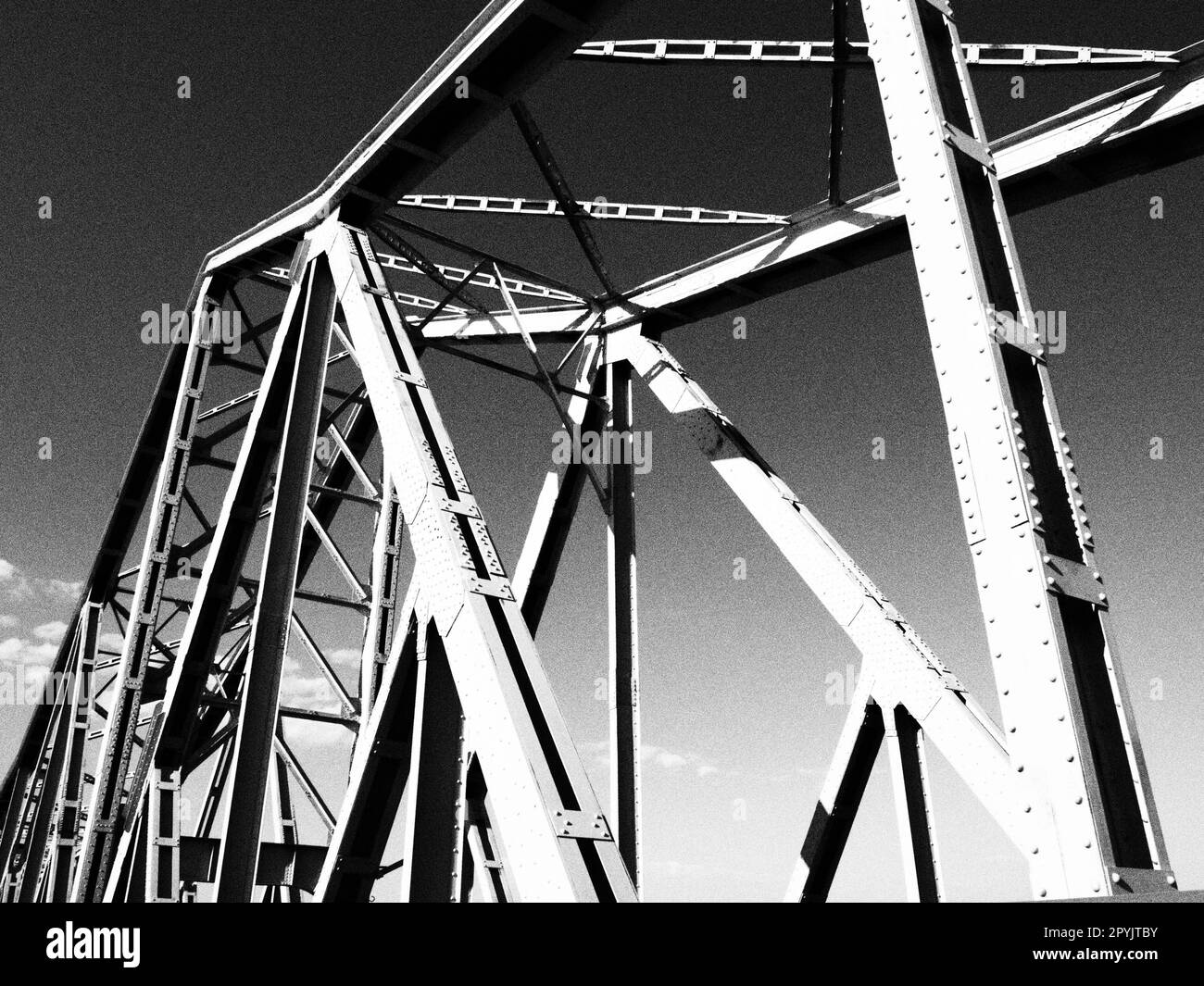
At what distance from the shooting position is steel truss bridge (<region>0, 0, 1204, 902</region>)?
4.21 m

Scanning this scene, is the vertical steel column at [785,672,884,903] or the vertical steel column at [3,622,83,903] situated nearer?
the vertical steel column at [785,672,884,903]

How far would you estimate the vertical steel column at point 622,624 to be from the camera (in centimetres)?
984

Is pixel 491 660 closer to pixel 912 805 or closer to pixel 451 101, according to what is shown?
pixel 912 805

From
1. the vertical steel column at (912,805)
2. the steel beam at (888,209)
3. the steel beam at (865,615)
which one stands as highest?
the steel beam at (888,209)

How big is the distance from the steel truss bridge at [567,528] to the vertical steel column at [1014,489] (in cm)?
1

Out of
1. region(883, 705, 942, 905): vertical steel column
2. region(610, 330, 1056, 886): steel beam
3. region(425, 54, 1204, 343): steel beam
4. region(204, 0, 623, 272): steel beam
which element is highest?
region(204, 0, 623, 272): steel beam

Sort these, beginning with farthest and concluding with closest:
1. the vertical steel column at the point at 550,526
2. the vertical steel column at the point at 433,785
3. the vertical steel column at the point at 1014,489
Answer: the vertical steel column at the point at 550,526
the vertical steel column at the point at 433,785
the vertical steel column at the point at 1014,489

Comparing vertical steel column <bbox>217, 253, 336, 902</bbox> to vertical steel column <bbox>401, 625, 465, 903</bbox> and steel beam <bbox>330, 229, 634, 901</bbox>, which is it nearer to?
steel beam <bbox>330, 229, 634, 901</bbox>

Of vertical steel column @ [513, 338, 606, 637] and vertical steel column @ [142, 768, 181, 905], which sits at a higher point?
vertical steel column @ [513, 338, 606, 637]

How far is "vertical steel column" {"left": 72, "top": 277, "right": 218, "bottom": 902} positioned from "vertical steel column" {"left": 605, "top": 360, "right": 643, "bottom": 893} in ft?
16.9

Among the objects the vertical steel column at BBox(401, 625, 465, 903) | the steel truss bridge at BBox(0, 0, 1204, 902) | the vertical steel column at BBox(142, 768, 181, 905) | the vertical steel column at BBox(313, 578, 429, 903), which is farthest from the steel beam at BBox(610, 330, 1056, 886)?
the vertical steel column at BBox(142, 768, 181, 905)

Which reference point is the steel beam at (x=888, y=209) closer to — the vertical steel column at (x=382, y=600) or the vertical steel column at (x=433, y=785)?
the vertical steel column at (x=382, y=600)

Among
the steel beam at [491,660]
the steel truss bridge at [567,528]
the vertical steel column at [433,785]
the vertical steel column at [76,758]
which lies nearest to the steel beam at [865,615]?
the steel truss bridge at [567,528]

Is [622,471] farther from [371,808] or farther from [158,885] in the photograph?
[158,885]
